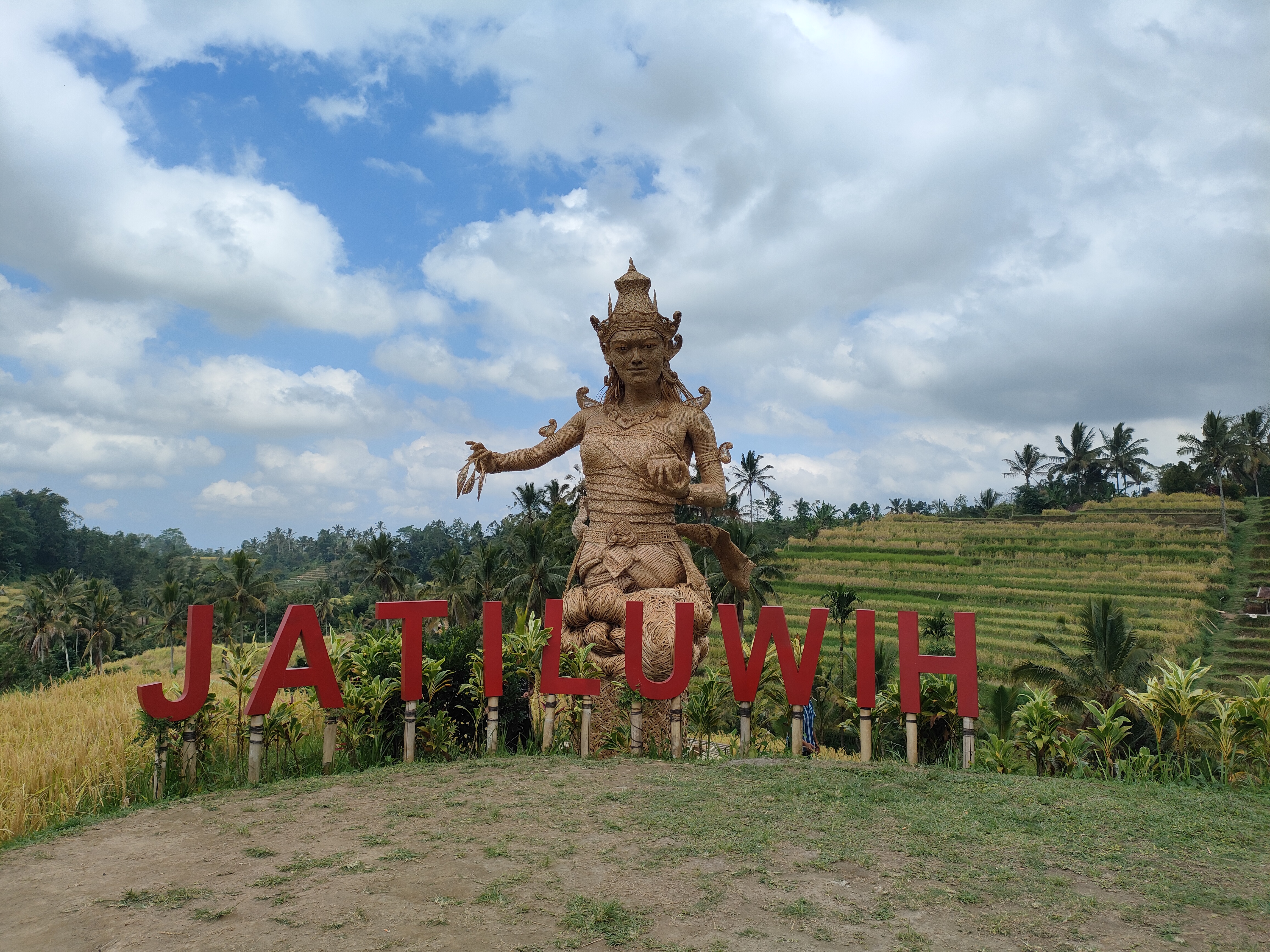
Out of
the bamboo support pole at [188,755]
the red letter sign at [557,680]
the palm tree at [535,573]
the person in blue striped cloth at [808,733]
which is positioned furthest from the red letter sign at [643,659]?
the palm tree at [535,573]

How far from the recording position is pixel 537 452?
9.02 meters

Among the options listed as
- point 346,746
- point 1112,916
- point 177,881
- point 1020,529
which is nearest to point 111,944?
point 177,881

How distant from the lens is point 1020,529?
161 feet

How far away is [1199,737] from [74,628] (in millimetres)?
38937

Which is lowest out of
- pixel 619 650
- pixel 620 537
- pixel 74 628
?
pixel 74 628

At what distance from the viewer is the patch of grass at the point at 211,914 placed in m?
3.68

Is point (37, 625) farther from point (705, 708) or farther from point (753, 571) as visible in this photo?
point (705, 708)

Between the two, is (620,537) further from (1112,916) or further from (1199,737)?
(1199,737)

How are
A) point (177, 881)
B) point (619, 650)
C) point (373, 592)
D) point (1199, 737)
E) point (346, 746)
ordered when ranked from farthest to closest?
point (373, 592) → point (1199, 737) → point (619, 650) → point (346, 746) → point (177, 881)

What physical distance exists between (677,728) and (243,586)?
109ft

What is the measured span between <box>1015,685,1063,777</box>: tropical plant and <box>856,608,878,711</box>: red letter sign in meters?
1.23

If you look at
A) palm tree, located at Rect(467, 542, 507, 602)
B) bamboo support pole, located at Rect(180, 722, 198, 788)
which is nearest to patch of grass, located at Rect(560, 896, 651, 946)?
bamboo support pole, located at Rect(180, 722, 198, 788)

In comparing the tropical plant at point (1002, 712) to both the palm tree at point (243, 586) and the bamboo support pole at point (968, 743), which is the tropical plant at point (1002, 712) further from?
the palm tree at point (243, 586)

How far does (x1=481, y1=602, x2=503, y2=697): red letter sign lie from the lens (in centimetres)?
703
